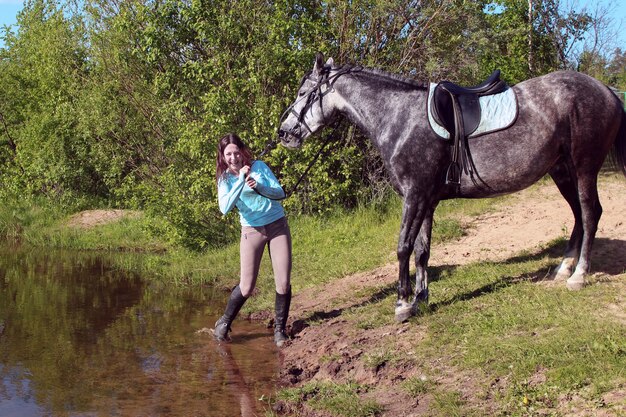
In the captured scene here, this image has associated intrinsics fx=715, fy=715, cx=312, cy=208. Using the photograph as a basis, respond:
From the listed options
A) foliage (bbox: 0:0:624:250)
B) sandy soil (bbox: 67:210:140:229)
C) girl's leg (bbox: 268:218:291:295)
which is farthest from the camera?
sandy soil (bbox: 67:210:140:229)

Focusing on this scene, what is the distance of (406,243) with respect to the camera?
23.4ft

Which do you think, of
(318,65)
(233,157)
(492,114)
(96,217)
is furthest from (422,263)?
(96,217)

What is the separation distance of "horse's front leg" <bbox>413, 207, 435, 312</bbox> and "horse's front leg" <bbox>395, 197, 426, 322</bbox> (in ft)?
0.51

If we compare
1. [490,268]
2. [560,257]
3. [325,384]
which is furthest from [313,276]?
[325,384]

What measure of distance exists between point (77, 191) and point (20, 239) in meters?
3.16

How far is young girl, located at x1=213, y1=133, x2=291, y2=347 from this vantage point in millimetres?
7000

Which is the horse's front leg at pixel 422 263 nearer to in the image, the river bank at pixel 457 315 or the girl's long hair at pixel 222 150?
the river bank at pixel 457 315

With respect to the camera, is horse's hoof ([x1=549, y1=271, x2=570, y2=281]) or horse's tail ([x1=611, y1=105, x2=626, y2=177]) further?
horse's hoof ([x1=549, y1=271, x2=570, y2=281])

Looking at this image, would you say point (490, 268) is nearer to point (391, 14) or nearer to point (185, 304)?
point (185, 304)

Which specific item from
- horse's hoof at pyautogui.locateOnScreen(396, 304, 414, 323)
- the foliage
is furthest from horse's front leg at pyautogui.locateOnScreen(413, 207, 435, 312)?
the foliage

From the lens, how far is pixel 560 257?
8703 mm

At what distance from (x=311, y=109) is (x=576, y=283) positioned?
127 inches

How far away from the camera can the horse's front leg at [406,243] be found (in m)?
7.06

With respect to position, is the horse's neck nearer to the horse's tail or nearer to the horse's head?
the horse's head
